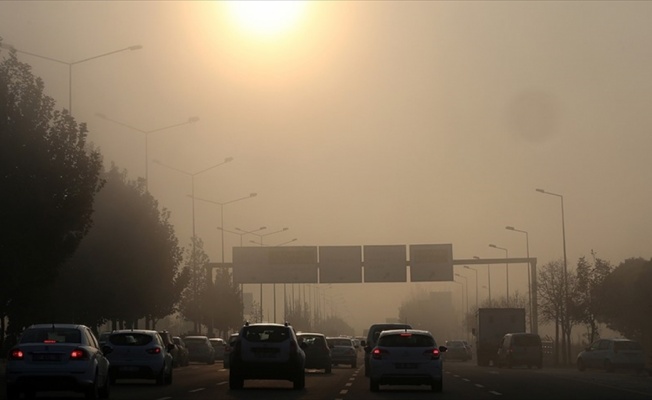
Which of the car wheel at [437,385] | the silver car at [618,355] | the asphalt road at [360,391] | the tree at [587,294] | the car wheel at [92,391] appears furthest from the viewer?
the tree at [587,294]

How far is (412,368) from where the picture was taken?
1334 inches

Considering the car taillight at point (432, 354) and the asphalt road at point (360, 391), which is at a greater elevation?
the car taillight at point (432, 354)

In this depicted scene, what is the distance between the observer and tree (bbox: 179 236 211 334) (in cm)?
9357

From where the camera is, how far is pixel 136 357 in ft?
121

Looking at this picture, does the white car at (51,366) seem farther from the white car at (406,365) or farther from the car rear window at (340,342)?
the car rear window at (340,342)

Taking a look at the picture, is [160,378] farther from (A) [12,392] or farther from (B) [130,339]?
(A) [12,392]

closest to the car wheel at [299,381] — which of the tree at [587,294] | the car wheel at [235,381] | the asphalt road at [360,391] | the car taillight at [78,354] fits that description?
the asphalt road at [360,391]

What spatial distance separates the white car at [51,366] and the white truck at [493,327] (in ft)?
158

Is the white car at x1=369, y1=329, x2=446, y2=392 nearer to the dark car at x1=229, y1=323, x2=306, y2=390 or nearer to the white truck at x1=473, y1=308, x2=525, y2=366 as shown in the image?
the dark car at x1=229, y1=323, x2=306, y2=390

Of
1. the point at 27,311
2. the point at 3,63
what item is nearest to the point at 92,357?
the point at 3,63

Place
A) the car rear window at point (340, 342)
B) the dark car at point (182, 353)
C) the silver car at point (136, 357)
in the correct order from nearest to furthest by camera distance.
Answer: the silver car at point (136, 357) < the dark car at point (182, 353) < the car rear window at point (340, 342)

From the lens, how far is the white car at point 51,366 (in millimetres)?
26422

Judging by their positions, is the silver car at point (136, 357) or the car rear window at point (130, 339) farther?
the car rear window at point (130, 339)

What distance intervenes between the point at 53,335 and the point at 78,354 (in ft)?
3.21
